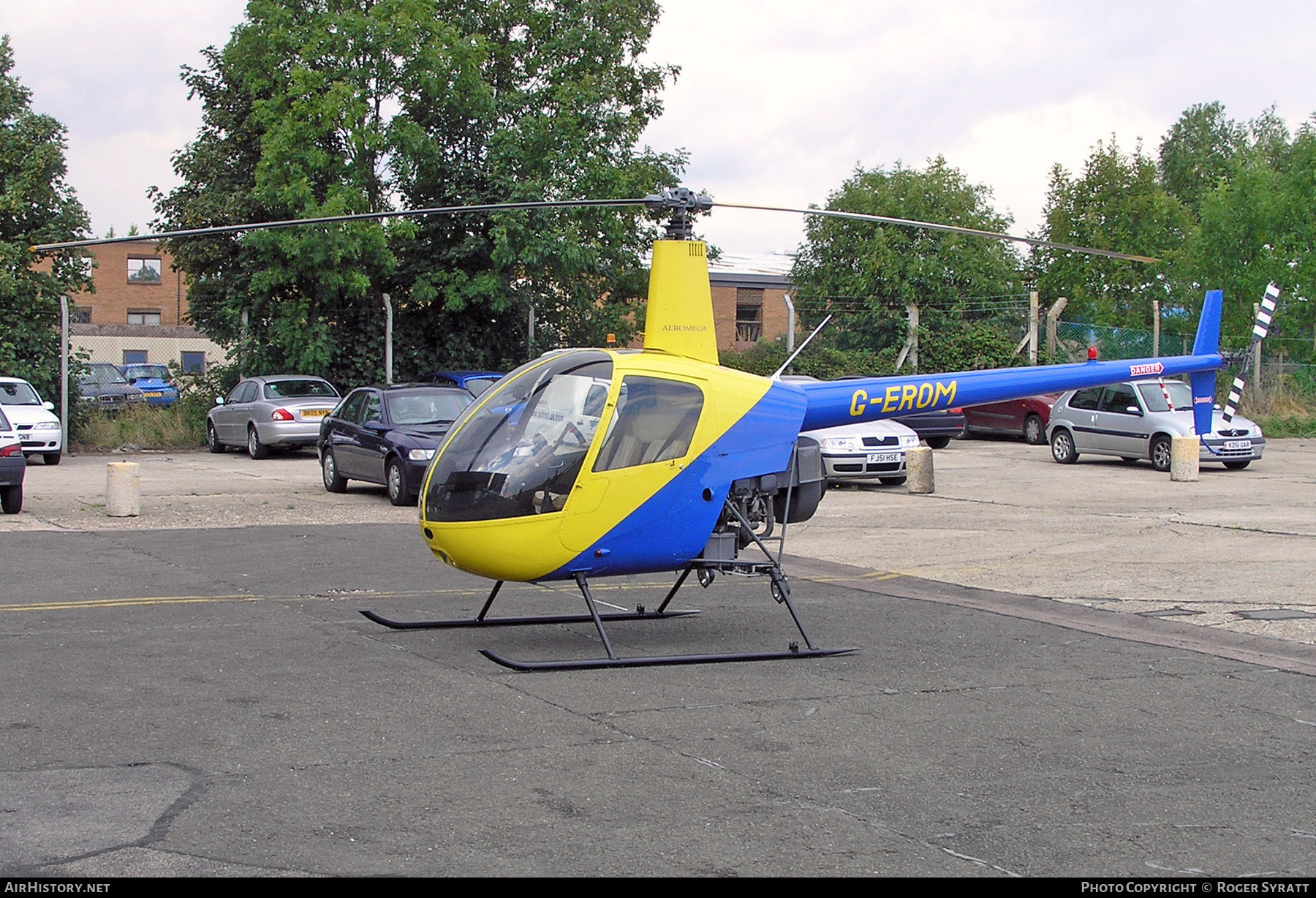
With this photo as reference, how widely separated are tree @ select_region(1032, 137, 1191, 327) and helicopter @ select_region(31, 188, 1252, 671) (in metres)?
32.4

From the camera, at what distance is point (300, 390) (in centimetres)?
2583

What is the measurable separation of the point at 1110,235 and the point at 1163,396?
24583 mm

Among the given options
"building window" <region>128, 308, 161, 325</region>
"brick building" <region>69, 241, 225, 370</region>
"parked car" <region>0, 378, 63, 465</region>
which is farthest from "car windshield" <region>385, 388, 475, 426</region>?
"building window" <region>128, 308, 161, 325</region>

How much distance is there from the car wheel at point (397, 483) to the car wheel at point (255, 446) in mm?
8169

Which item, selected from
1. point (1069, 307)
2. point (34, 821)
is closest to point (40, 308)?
point (34, 821)

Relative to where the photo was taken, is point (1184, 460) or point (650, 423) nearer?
point (650, 423)

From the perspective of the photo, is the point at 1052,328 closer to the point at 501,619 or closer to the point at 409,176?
the point at 409,176

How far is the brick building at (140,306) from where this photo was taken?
176 ft

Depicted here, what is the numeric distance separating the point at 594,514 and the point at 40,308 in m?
21.7

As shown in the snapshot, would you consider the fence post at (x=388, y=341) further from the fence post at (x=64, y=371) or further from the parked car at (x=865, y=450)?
the parked car at (x=865, y=450)

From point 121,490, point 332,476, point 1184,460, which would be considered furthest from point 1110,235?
point 121,490

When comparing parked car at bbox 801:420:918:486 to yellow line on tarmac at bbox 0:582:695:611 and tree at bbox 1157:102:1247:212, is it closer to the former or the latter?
yellow line on tarmac at bbox 0:582:695:611

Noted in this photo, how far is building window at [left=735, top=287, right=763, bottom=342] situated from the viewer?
5092 cm

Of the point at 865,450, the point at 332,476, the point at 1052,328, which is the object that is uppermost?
the point at 1052,328
